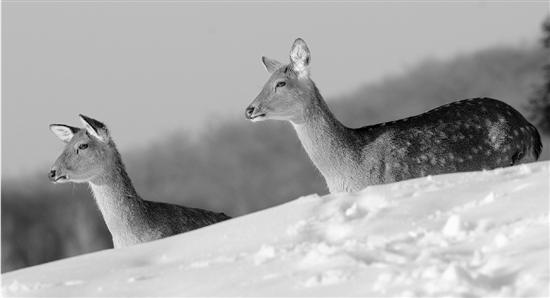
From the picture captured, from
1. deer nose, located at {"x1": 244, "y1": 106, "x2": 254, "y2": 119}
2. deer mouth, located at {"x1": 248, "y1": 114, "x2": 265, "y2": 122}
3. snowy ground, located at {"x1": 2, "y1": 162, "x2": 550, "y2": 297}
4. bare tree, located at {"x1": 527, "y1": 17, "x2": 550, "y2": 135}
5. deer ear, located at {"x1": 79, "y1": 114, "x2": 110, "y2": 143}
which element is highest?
deer ear, located at {"x1": 79, "y1": 114, "x2": 110, "y2": 143}

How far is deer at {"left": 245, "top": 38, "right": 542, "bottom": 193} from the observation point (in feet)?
32.4

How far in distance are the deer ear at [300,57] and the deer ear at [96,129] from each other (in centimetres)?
226

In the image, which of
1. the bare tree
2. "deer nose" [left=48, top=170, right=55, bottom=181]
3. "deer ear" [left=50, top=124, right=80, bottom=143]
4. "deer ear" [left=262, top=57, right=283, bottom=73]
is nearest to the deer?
"deer ear" [left=262, top=57, right=283, bottom=73]

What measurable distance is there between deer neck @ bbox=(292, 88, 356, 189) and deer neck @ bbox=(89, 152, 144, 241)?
78.5 inches

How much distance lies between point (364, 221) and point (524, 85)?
108 ft

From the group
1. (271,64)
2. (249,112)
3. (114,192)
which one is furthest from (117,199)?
(271,64)

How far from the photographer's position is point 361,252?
5520 millimetres

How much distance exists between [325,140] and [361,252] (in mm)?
4715

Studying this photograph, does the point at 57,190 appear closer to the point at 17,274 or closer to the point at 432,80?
the point at 432,80

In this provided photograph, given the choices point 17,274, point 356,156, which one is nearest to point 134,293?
point 17,274

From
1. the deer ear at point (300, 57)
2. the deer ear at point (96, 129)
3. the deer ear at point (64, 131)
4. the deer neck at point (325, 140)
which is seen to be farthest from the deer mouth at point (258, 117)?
the deer ear at point (64, 131)

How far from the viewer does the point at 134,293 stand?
5.55 metres

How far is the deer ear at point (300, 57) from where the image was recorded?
10.4m

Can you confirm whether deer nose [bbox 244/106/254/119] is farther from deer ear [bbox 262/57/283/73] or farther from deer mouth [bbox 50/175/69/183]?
deer mouth [bbox 50/175/69/183]
